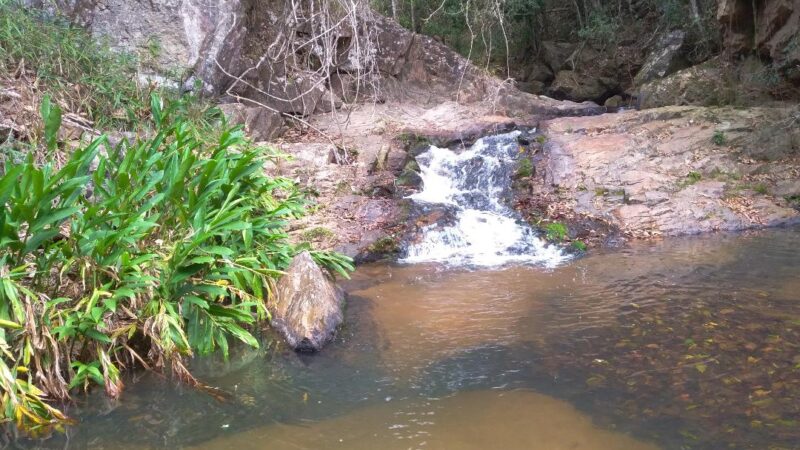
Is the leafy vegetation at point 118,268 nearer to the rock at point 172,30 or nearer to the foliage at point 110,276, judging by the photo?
the foliage at point 110,276

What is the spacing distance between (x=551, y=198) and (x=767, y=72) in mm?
5343

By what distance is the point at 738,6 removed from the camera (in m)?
12.2

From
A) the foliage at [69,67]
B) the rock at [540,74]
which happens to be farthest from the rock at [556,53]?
the foliage at [69,67]

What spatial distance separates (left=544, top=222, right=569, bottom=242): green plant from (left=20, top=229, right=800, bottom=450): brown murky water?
212cm

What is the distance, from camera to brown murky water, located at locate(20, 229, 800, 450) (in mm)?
3584

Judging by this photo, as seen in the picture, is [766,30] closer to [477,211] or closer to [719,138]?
[719,138]

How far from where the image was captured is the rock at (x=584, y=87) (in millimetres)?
A: 17781

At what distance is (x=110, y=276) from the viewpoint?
15.0 ft

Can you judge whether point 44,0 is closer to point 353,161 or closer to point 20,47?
point 20,47

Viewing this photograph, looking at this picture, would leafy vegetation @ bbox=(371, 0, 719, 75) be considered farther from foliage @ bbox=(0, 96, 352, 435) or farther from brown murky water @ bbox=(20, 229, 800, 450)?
foliage @ bbox=(0, 96, 352, 435)

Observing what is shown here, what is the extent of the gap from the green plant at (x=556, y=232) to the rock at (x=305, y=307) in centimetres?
400

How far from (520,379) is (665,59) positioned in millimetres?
13534

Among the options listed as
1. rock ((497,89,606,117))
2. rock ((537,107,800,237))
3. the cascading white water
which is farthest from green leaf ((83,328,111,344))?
rock ((497,89,606,117))

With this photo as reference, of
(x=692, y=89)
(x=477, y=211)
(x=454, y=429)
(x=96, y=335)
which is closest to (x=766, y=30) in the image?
(x=692, y=89)
